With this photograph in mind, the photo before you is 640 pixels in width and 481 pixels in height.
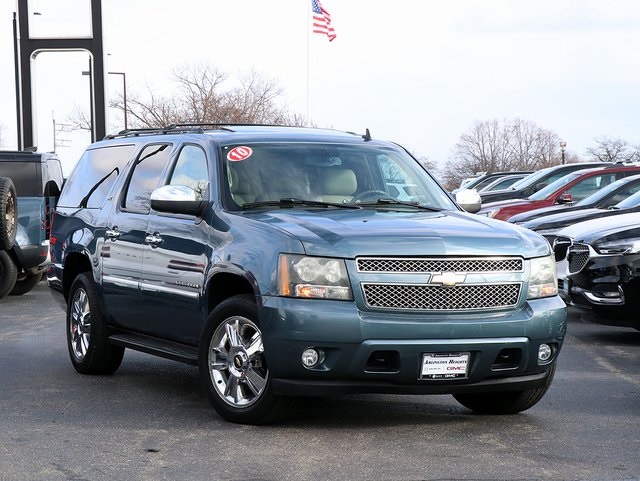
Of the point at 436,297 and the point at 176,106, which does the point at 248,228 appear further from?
the point at 176,106

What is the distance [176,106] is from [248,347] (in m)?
59.4

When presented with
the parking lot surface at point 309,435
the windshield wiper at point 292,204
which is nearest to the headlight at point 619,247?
the parking lot surface at point 309,435

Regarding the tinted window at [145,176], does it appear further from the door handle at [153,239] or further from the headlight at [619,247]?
the headlight at [619,247]

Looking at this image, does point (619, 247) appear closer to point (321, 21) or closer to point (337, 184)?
point (337, 184)

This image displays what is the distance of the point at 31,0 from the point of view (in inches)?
1254

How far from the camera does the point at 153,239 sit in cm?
815

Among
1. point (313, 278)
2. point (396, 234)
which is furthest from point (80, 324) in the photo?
point (396, 234)

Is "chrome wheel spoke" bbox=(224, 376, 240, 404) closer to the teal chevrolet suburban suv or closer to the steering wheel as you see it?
the teal chevrolet suburban suv

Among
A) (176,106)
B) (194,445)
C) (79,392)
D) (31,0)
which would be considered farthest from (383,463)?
(176,106)

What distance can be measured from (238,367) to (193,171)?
1654 mm

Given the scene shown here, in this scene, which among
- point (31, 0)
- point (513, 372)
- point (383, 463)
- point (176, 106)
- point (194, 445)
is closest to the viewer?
point (383, 463)

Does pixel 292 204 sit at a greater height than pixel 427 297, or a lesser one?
greater

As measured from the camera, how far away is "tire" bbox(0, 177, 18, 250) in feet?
48.6

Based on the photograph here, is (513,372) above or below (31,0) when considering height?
below
